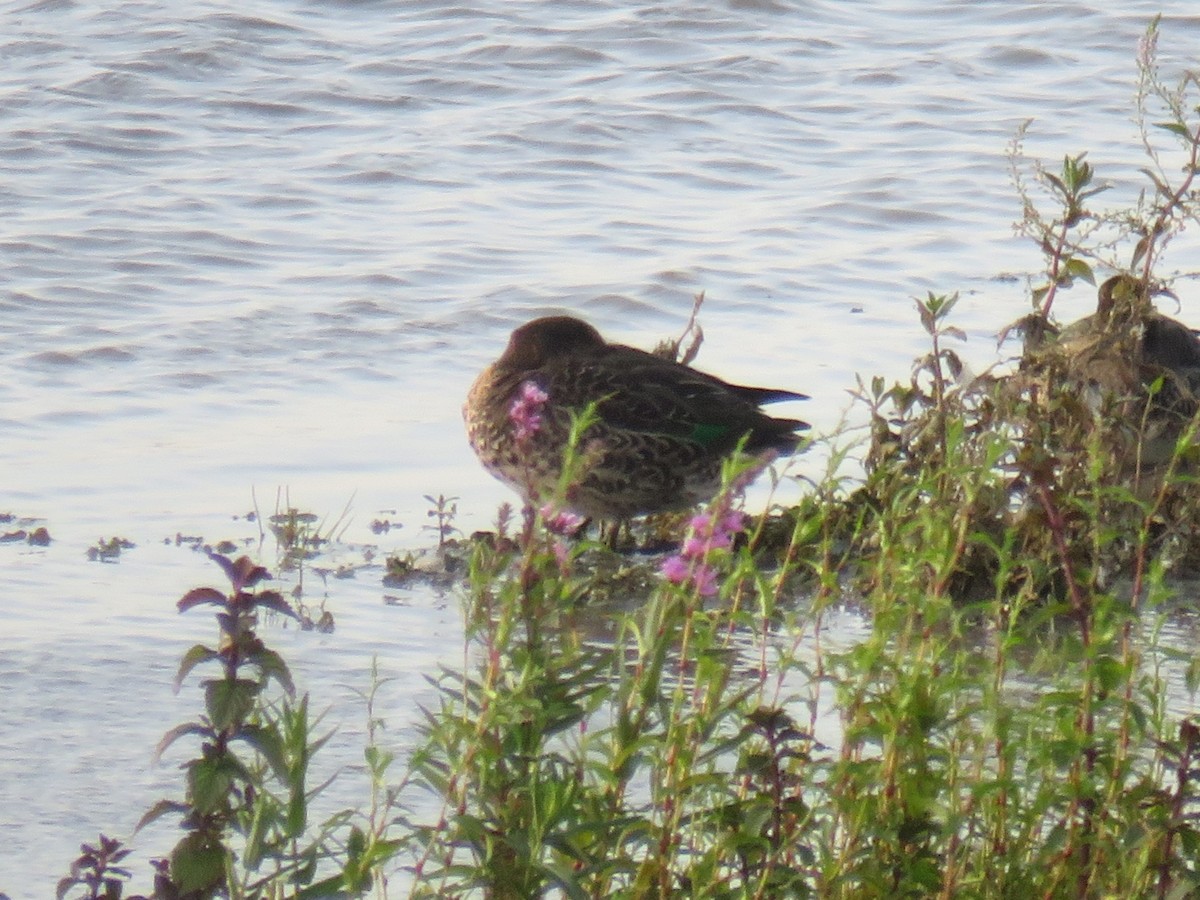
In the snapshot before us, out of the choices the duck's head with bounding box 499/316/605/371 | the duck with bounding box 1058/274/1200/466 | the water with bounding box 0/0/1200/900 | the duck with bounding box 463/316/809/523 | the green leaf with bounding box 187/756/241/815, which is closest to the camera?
the green leaf with bounding box 187/756/241/815

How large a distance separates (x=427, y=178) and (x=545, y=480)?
606 centimetres

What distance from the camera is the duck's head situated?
25.1 feet

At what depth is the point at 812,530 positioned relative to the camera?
11.6 feet

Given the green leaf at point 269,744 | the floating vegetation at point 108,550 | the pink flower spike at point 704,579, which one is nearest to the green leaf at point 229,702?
the green leaf at point 269,744

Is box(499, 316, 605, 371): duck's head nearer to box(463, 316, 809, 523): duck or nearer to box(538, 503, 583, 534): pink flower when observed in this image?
box(463, 316, 809, 523): duck

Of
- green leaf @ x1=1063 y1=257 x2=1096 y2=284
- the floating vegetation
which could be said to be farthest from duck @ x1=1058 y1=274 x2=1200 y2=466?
the floating vegetation

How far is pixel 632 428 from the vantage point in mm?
7121

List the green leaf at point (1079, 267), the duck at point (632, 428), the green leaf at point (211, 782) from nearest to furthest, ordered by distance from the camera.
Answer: the green leaf at point (211, 782), the green leaf at point (1079, 267), the duck at point (632, 428)

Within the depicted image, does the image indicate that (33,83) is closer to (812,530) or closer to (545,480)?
(545,480)

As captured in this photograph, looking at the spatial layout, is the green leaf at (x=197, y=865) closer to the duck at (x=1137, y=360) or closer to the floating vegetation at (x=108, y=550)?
the floating vegetation at (x=108, y=550)

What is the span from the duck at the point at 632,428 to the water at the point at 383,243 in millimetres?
395

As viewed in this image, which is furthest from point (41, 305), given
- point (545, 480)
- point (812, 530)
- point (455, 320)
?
point (812, 530)

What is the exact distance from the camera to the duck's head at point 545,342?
7.65 meters

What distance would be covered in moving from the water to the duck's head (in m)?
0.55
